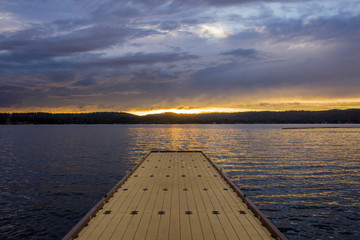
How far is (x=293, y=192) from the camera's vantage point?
53.4 feet

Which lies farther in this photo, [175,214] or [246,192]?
[246,192]

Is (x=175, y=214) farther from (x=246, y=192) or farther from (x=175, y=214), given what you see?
(x=246, y=192)

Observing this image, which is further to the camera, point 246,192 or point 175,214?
point 246,192

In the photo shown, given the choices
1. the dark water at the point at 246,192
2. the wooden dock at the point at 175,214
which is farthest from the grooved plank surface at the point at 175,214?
the dark water at the point at 246,192

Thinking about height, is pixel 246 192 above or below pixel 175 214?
below

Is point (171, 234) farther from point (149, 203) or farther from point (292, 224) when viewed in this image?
point (292, 224)

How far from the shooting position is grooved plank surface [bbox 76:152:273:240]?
764 cm

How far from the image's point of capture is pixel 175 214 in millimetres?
9227

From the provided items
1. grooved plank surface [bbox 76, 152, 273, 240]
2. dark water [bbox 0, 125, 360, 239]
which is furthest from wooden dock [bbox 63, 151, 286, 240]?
dark water [bbox 0, 125, 360, 239]

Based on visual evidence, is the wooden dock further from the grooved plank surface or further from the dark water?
the dark water

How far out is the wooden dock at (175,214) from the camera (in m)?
7.62

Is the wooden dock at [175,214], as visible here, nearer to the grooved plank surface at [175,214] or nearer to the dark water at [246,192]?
the grooved plank surface at [175,214]

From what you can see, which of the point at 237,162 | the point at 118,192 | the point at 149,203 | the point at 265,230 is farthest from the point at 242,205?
the point at 237,162

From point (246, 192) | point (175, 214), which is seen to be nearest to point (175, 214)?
point (175, 214)
